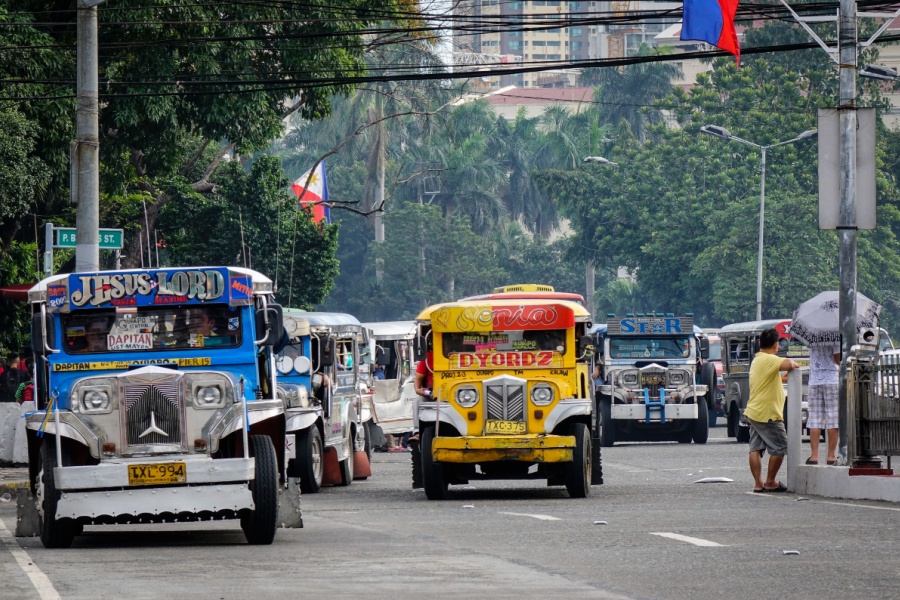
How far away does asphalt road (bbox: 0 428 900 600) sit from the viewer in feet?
35.9

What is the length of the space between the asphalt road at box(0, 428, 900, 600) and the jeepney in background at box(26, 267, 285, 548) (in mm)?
414

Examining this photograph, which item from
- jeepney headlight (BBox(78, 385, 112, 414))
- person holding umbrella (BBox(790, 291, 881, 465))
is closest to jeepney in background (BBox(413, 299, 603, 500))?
person holding umbrella (BBox(790, 291, 881, 465))

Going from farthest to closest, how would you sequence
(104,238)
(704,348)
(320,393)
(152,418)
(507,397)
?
1. (704,348)
2. (104,238)
3. (320,393)
4. (507,397)
5. (152,418)

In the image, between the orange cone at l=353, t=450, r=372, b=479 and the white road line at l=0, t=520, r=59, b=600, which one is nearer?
Result: the white road line at l=0, t=520, r=59, b=600

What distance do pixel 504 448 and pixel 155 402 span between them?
5.92 meters

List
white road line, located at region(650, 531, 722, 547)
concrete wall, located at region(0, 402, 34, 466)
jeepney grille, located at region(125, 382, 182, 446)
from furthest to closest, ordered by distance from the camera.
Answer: concrete wall, located at region(0, 402, 34, 466)
jeepney grille, located at region(125, 382, 182, 446)
white road line, located at region(650, 531, 722, 547)

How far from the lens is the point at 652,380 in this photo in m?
34.7

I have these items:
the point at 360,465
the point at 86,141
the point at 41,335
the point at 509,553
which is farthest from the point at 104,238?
the point at 509,553

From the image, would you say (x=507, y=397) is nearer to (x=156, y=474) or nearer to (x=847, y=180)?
(x=847, y=180)

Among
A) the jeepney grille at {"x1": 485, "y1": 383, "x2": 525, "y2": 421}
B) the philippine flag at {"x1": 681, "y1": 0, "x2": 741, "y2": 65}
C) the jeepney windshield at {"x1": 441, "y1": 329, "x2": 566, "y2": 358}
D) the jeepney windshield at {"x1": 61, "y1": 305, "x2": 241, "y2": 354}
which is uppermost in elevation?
the philippine flag at {"x1": 681, "y1": 0, "x2": 741, "y2": 65}

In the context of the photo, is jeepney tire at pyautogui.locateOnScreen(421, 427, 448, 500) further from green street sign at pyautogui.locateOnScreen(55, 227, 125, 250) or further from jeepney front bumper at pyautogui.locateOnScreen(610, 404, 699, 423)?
jeepney front bumper at pyautogui.locateOnScreen(610, 404, 699, 423)

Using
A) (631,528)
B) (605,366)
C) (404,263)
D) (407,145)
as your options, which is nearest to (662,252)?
(404,263)

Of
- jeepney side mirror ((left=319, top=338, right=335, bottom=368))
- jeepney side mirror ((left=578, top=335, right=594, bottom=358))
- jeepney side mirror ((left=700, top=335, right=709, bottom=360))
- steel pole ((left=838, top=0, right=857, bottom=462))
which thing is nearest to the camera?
steel pole ((left=838, top=0, right=857, bottom=462))

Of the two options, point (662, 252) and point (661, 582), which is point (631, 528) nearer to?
point (661, 582)
